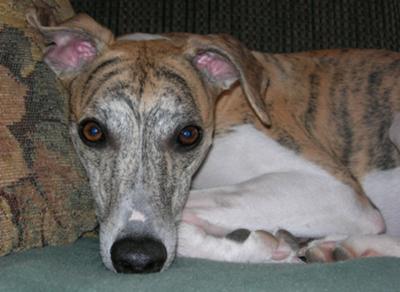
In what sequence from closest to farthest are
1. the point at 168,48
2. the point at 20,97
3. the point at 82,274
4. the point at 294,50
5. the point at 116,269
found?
the point at 82,274
the point at 116,269
the point at 20,97
the point at 168,48
the point at 294,50

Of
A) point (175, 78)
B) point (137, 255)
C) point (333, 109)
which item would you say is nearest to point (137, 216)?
point (137, 255)

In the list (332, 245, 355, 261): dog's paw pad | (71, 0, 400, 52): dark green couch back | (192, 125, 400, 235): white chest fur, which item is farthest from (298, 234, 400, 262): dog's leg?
(71, 0, 400, 52): dark green couch back

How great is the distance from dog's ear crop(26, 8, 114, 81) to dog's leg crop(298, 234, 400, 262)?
1.01 metres

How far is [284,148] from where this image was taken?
99.2 inches

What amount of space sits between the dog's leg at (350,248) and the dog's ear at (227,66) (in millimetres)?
478

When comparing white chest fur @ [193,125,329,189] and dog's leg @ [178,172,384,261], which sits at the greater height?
white chest fur @ [193,125,329,189]

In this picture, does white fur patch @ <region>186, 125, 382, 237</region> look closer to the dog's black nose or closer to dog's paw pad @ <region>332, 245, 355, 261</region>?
dog's paw pad @ <region>332, 245, 355, 261</region>

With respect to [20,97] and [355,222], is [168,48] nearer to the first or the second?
[20,97]

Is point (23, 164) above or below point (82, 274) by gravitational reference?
above

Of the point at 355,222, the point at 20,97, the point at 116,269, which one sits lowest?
the point at 355,222

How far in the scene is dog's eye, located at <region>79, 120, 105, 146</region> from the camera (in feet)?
7.19

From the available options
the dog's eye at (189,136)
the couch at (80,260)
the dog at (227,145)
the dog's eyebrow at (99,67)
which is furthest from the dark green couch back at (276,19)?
the dog's eye at (189,136)

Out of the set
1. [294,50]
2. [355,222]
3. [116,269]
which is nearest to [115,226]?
[116,269]

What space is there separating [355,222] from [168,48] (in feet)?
3.00
